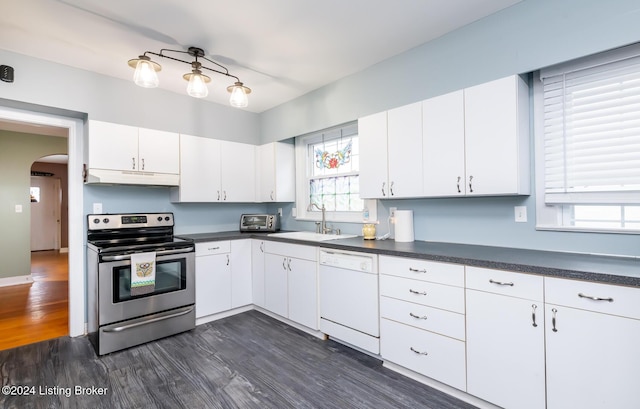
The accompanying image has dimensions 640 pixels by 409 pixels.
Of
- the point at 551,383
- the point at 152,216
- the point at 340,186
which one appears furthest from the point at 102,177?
the point at 551,383

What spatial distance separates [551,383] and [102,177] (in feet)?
12.0

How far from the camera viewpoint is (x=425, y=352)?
2062 mm

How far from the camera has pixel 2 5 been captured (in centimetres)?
203

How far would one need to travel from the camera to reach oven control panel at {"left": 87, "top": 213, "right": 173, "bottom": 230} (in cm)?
303

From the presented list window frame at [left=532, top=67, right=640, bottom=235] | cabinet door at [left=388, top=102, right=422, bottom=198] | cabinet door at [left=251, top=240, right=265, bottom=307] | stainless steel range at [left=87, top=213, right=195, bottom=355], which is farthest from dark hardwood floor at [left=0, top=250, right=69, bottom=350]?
window frame at [left=532, top=67, right=640, bottom=235]

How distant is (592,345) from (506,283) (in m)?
0.42

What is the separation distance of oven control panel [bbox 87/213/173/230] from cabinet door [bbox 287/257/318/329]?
1.54 metres

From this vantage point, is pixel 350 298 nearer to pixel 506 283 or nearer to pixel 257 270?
pixel 506 283

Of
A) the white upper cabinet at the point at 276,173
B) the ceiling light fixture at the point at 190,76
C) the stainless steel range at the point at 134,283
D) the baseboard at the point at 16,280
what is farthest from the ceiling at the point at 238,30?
the baseboard at the point at 16,280

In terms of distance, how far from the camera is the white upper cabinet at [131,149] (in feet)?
9.52

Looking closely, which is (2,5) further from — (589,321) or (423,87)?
(589,321)

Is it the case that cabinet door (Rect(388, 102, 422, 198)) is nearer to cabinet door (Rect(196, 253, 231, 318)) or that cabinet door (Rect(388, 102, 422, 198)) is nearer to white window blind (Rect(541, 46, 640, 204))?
white window blind (Rect(541, 46, 640, 204))

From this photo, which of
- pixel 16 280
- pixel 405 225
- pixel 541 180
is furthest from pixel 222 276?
pixel 16 280

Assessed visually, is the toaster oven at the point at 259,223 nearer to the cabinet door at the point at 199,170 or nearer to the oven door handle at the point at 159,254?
the cabinet door at the point at 199,170
